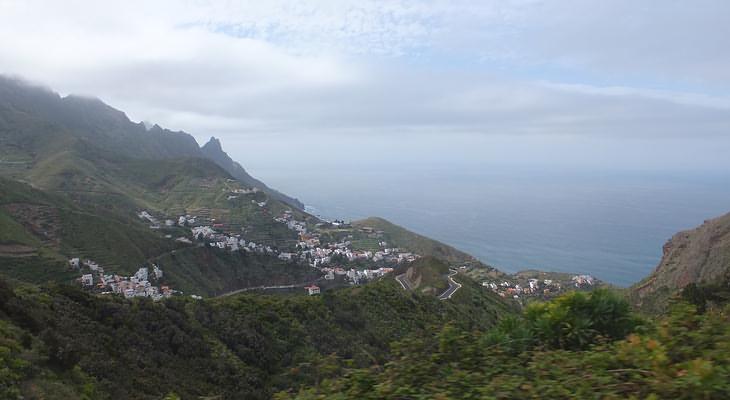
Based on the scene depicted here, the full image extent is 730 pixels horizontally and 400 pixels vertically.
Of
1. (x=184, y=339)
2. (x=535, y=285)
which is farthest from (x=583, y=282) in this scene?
(x=184, y=339)

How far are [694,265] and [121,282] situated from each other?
137 ft

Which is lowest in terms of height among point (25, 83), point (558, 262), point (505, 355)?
point (558, 262)

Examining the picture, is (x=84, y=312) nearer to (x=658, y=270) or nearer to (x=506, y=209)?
(x=658, y=270)

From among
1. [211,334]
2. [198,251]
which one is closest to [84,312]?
[211,334]

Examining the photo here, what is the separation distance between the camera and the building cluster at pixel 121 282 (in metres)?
38.1

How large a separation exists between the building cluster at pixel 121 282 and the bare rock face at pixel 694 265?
111 ft

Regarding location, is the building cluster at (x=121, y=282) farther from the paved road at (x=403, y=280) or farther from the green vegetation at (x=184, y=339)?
the green vegetation at (x=184, y=339)

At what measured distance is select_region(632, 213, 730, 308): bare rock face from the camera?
24566 mm

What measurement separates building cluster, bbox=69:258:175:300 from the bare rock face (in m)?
33.7

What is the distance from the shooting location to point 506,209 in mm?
165000

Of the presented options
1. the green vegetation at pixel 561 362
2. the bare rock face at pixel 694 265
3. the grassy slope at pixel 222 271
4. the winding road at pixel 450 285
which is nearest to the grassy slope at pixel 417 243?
the grassy slope at pixel 222 271

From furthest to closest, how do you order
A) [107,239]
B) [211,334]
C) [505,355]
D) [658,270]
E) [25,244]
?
[107,239]
[25,244]
[658,270]
[211,334]
[505,355]

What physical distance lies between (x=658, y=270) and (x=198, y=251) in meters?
47.6

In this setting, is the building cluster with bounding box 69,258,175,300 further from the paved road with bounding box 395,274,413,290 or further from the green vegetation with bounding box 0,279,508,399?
the green vegetation with bounding box 0,279,508,399
